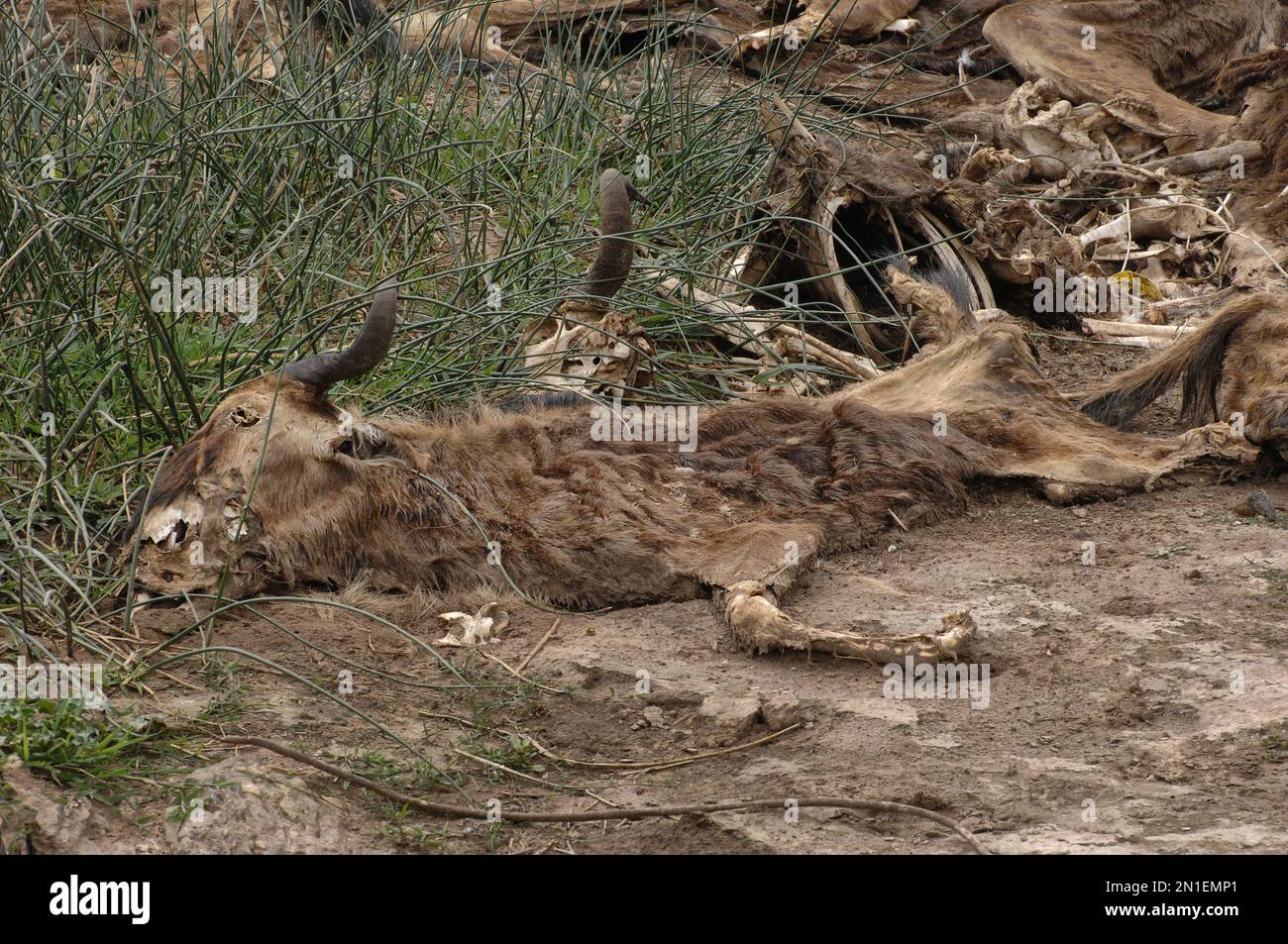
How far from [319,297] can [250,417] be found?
1405mm

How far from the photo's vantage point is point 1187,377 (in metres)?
5.11

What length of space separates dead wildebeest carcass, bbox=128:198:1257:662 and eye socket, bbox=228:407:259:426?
13 millimetres

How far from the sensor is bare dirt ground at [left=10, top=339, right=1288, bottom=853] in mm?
2615

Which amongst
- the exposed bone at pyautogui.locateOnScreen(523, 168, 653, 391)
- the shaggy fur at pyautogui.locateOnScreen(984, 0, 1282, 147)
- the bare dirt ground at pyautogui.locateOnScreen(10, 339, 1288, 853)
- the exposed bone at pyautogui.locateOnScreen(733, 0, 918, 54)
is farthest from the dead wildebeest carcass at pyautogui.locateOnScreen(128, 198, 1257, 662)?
the shaggy fur at pyautogui.locateOnScreen(984, 0, 1282, 147)

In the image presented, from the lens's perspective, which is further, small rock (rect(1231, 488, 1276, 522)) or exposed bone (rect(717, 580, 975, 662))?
small rock (rect(1231, 488, 1276, 522))

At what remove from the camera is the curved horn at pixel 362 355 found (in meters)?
3.69

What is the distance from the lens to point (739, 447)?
459 centimetres

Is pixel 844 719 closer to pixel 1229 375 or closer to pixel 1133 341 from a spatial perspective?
pixel 1229 375

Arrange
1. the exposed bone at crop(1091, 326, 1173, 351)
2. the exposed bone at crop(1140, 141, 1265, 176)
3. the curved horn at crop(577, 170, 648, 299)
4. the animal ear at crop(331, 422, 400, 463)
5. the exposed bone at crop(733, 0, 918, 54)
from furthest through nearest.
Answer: the exposed bone at crop(733, 0, 918, 54) < the exposed bone at crop(1140, 141, 1265, 176) < the exposed bone at crop(1091, 326, 1173, 351) < the curved horn at crop(577, 170, 648, 299) < the animal ear at crop(331, 422, 400, 463)

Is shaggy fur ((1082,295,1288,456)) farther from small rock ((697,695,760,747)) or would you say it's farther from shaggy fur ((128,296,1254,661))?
small rock ((697,695,760,747))

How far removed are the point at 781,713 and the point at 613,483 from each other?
4.07ft

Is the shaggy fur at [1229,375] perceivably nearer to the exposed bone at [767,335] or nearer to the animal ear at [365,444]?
the exposed bone at [767,335]

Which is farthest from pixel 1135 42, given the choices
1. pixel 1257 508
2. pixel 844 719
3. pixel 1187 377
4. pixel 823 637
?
pixel 844 719

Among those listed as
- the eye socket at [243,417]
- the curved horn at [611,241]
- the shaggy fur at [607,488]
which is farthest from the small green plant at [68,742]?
the curved horn at [611,241]
